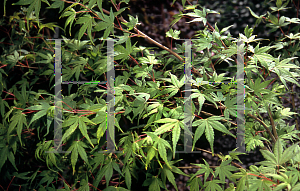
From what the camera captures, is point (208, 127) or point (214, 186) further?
point (214, 186)

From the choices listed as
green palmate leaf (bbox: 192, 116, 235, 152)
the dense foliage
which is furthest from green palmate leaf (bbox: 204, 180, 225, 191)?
green palmate leaf (bbox: 192, 116, 235, 152)

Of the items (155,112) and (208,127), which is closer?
(208,127)

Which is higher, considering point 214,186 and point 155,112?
point 155,112

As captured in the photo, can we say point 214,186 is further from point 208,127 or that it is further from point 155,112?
point 155,112

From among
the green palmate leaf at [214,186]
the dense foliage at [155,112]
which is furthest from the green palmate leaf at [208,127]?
the green palmate leaf at [214,186]

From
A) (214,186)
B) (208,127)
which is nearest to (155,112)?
(208,127)

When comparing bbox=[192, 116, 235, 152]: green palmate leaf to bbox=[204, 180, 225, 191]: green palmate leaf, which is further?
bbox=[204, 180, 225, 191]: green palmate leaf

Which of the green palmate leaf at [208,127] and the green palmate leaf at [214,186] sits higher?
the green palmate leaf at [208,127]

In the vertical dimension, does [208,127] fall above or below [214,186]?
above

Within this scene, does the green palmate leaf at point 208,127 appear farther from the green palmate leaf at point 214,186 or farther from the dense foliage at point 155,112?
the green palmate leaf at point 214,186

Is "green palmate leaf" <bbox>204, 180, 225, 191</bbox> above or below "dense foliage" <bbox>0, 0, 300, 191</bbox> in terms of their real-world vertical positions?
below

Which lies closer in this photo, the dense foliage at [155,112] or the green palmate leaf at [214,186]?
the dense foliage at [155,112]

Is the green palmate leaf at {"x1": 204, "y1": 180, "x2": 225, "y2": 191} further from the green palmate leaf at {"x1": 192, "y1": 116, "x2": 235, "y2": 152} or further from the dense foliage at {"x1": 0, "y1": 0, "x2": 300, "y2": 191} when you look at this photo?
the green palmate leaf at {"x1": 192, "y1": 116, "x2": 235, "y2": 152}

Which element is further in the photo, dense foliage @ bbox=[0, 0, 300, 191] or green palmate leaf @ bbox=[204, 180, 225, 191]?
green palmate leaf @ bbox=[204, 180, 225, 191]
